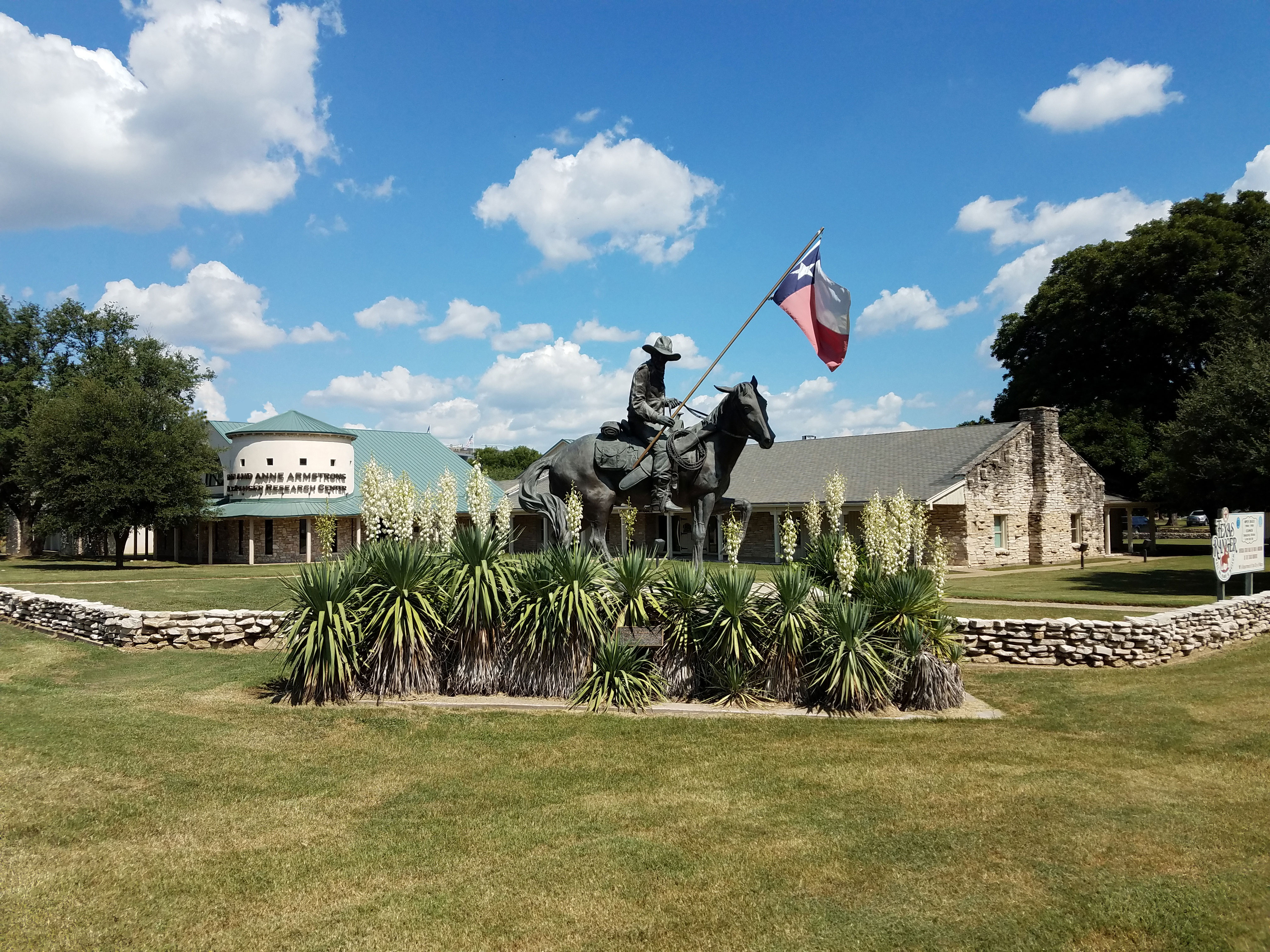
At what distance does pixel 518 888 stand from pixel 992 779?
13.9 ft

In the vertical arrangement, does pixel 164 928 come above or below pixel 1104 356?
below

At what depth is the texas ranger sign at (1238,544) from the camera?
1580cm

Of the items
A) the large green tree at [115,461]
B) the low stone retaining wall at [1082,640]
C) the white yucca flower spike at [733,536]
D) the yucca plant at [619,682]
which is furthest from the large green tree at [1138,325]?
the large green tree at [115,461]

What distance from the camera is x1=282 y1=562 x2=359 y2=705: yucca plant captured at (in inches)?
368

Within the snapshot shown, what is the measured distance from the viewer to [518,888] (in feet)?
16.4

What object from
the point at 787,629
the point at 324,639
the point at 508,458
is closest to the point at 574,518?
the point at 787,629

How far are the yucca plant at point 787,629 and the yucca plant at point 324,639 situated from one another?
15.8 ft

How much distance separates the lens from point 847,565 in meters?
10.1

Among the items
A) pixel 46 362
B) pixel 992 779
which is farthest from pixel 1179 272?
pixel 46 362

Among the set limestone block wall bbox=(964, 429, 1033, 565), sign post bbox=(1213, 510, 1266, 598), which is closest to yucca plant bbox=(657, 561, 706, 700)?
sign post bbox=(1213, 510, 1266, 598)

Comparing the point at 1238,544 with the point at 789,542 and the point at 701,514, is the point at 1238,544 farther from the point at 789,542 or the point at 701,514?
the point at 701,514

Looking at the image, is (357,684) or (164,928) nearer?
(164,928)

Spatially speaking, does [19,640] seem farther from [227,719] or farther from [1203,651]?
[1203,651]

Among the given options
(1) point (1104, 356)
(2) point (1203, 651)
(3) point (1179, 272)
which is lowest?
(2) point (1203, 651)
